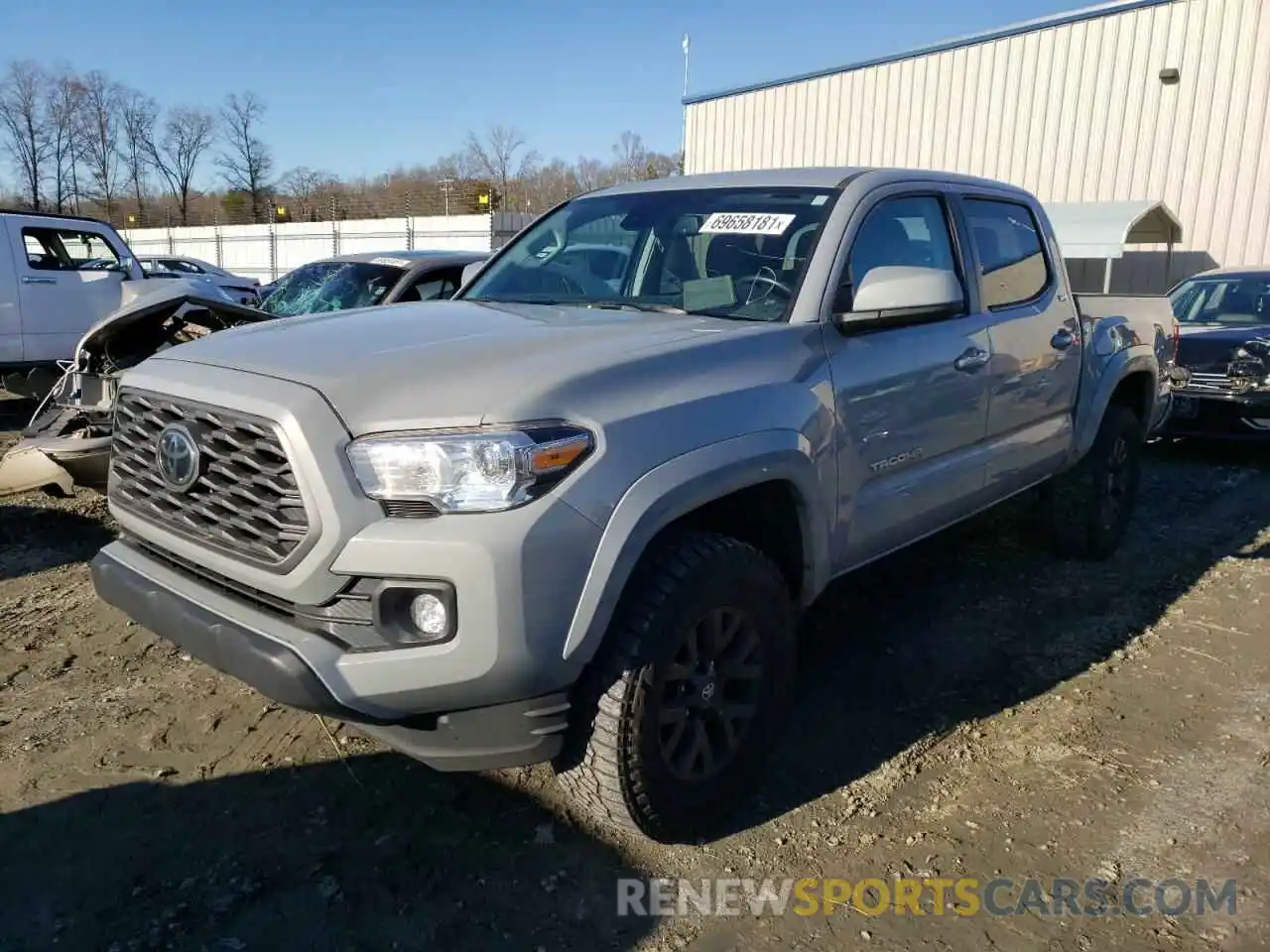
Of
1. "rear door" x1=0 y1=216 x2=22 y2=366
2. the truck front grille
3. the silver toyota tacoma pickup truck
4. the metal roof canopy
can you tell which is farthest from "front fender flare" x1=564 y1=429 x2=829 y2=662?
the metal roof canopy

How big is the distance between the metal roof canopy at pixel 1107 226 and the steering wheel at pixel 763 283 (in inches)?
467

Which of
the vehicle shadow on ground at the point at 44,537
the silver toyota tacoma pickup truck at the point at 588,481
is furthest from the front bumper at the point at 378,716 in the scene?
the vehicle shadow on ground at the point at 44,537

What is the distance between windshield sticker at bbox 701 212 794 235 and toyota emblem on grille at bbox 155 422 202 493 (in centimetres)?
191

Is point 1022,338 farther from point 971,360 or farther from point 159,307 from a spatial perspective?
point 159,307

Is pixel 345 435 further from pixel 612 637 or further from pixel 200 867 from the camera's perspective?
pixel 200 867

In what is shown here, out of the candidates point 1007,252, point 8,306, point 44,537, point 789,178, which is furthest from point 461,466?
point 8,306

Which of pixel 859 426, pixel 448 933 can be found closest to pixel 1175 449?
pixel 859 426

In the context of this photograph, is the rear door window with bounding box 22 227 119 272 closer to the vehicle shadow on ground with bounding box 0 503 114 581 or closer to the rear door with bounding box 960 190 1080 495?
the vehicle shadow on ground with bounding box 0 503 114 581

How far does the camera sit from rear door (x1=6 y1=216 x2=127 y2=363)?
9.51 m

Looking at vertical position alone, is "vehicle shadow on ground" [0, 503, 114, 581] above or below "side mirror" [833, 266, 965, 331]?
below

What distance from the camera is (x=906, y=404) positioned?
3.37 meters

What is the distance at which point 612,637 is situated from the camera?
247cm

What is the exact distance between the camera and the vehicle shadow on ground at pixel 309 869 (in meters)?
2.38

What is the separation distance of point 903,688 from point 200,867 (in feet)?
8.43
